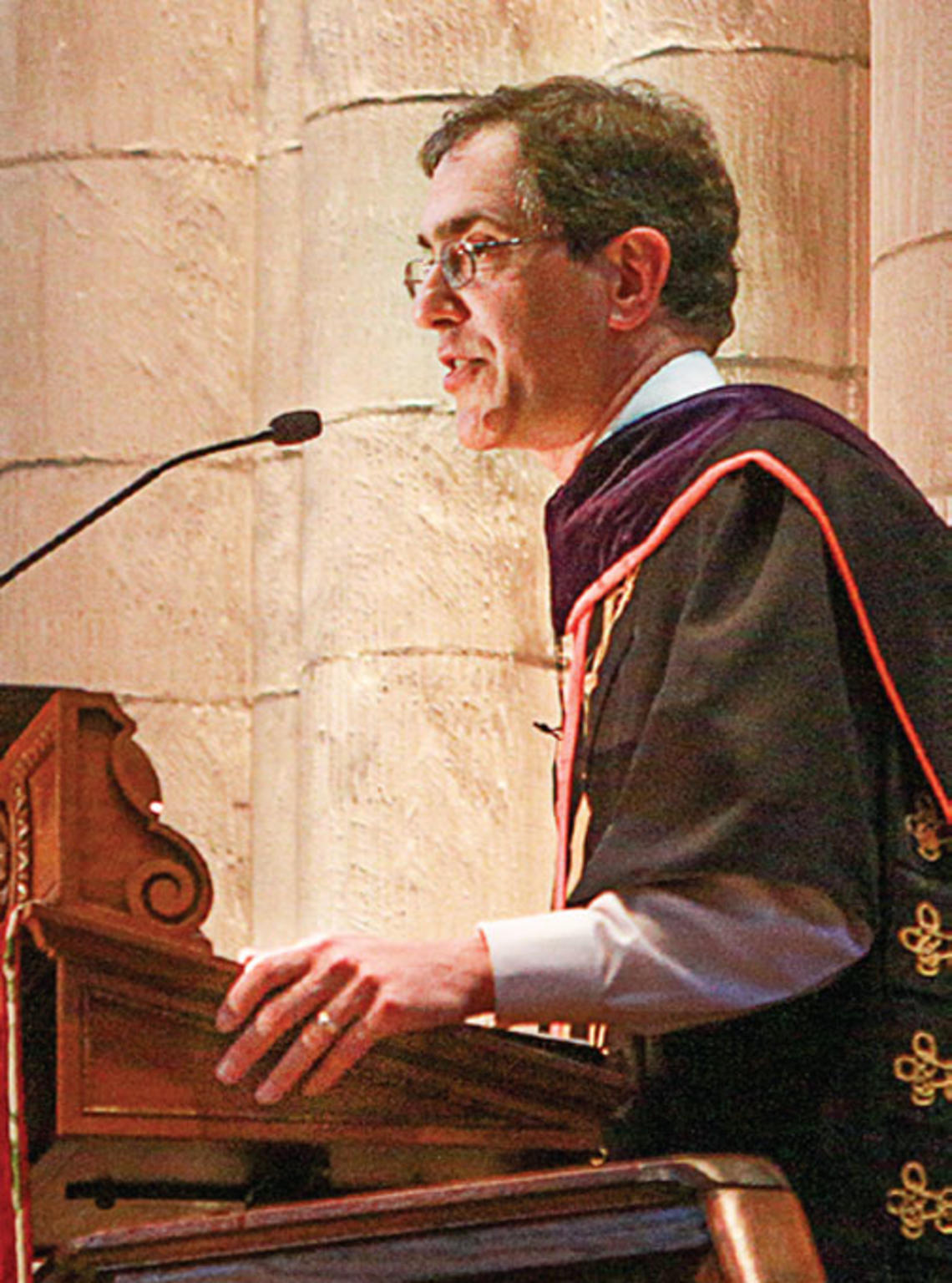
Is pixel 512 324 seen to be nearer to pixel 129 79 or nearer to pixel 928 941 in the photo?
pixel 928 941

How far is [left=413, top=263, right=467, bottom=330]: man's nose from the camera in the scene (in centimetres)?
310

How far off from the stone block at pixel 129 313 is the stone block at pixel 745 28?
3.16 feet

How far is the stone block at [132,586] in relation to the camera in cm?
489

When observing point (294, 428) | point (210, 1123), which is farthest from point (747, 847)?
point (294, 428)

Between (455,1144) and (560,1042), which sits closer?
(455,1144)

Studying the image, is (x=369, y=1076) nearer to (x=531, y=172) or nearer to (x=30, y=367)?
(x=531, y=172)

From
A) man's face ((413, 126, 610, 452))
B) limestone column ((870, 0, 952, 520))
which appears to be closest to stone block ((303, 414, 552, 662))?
limestone column ((870, 0, 952, 520))

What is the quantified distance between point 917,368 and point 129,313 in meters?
1.65

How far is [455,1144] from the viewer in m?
2.41

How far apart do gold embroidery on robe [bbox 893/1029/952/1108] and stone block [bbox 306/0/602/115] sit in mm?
2471

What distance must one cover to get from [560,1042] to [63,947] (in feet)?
2.01

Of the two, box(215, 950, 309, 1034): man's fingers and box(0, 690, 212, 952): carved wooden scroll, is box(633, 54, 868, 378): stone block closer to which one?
box(0, 690, 212, 952): carved wooden scroll

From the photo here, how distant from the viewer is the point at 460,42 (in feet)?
15.3

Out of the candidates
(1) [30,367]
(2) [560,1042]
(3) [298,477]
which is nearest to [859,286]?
(3) [298,477]
